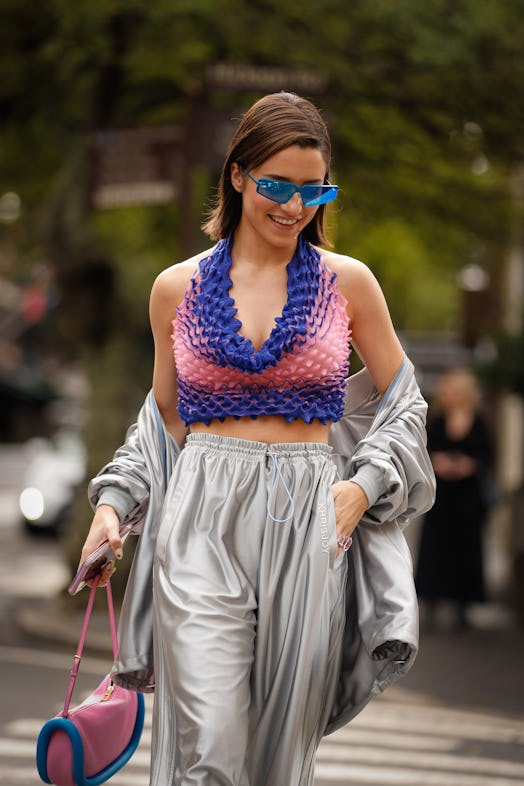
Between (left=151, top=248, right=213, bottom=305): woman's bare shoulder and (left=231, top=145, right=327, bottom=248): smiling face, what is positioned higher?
(left=231, top=145, right=327, bottom=248): smiling face

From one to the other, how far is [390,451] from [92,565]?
770mm

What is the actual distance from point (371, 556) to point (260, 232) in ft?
2.73

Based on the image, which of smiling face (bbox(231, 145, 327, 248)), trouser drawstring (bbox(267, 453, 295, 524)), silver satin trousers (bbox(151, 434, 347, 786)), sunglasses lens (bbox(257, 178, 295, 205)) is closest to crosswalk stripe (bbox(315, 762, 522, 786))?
silver satin trousers (bbox(151, 434, 347, 786))

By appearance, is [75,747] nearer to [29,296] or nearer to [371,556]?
[371,556]

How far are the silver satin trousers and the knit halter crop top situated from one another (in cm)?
10

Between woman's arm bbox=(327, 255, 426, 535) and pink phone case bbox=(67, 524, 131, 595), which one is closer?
pink phone case bbox=(67, 524, 131, 595)

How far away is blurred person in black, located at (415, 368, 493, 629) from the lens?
12047mm

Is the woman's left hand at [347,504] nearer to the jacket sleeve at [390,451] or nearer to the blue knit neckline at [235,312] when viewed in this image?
the jacket sleeve at [390,451]

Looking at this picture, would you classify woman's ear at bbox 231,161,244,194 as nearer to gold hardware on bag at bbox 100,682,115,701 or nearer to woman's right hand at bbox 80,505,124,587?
woman's right hand at bbox 80,505,124,587

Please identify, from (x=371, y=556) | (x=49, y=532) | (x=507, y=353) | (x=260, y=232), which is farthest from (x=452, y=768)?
(x=49, y=532)

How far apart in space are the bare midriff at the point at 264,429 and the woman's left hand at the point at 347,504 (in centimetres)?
14

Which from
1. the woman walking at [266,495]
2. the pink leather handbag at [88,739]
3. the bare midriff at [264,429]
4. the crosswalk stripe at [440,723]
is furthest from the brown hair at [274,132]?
the crosswalk stripe at [440,723]

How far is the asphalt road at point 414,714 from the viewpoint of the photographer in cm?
656

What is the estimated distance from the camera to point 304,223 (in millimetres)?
3781
